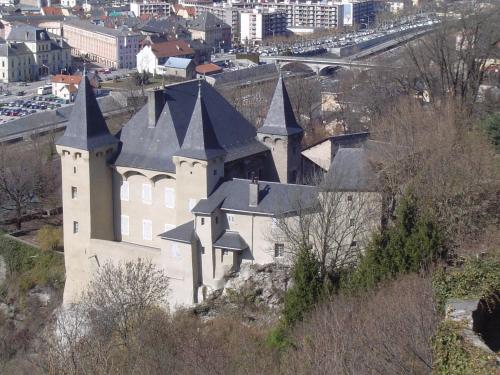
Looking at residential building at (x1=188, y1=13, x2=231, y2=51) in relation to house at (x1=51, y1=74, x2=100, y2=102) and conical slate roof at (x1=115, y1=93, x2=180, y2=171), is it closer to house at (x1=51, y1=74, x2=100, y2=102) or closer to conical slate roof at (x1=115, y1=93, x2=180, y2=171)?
house at (x1=51, y1=74, x2=100, y2=102)

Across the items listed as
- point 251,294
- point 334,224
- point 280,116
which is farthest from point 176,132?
point 334,224

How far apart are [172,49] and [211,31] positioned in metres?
23.9

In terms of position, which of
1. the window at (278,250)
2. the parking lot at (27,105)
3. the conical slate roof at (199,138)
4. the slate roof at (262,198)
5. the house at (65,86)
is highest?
the conical slate roof at (199,138)

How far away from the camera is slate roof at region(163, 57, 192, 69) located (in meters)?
113

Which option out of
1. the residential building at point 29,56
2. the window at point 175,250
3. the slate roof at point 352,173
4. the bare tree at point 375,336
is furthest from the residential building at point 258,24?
the bare tree at point 375,336

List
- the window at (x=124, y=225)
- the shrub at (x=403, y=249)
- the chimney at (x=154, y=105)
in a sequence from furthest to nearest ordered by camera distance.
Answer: the window at (x=124, y=225), the chimney at (x=154, y=105), the shrub at (x=403, y=249)

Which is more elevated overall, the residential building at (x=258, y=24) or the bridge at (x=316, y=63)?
the residential building at (x=258, y=24)

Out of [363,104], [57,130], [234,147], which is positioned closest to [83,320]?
[234,147]

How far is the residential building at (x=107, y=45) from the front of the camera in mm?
127375

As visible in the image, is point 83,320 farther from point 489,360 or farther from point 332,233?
point 489,360

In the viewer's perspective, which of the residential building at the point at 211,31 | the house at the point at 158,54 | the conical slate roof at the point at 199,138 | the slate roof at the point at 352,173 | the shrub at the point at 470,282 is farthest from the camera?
the residential building at the point at 211,31

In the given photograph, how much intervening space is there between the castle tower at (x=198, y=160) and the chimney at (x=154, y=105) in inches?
110

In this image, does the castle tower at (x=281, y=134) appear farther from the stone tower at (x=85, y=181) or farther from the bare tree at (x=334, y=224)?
the stone tower at (x=85, y=181)

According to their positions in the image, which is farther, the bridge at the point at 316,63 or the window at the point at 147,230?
the bridge at the point at 316,63
